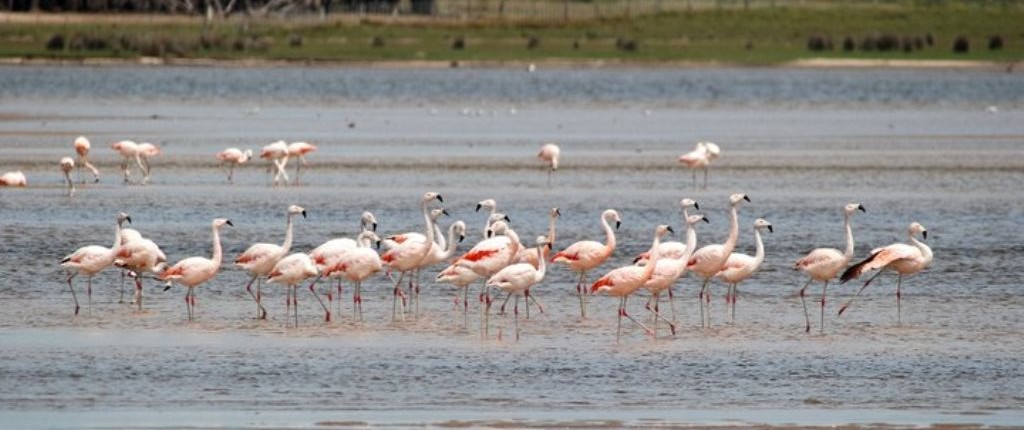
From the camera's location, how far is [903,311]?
53.9 ft

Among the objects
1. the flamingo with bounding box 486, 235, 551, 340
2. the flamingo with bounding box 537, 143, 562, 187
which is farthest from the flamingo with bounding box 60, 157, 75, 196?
the flamingo with bounding box 486, 235, 551, 340

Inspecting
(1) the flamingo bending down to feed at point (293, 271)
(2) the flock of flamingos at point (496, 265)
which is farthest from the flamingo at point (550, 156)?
(1) the flamingo bending down to feed at point (293, 271)

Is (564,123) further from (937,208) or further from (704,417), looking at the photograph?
(704,417)

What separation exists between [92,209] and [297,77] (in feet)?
127

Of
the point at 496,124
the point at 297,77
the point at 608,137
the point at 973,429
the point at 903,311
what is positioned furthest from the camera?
the point at 297,77

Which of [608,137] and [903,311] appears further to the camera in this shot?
[608,137]

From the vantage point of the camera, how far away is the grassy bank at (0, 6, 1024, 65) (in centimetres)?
7294

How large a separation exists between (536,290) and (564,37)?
6241 cm

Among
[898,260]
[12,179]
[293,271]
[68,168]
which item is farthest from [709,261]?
[12,179]

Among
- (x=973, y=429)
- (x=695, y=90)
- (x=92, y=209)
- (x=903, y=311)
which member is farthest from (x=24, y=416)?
(x=695, y=90)

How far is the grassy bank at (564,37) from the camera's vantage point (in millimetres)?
72938

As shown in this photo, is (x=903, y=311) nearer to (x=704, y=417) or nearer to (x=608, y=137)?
(x=704, y=417)

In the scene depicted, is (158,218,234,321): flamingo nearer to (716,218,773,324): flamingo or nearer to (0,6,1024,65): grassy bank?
(716,218,773,324): flamingo

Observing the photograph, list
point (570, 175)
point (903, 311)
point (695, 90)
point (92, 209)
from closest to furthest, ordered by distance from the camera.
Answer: point (903, 311) → point (92, 209) → point (570, 175) → point (695, 90)
